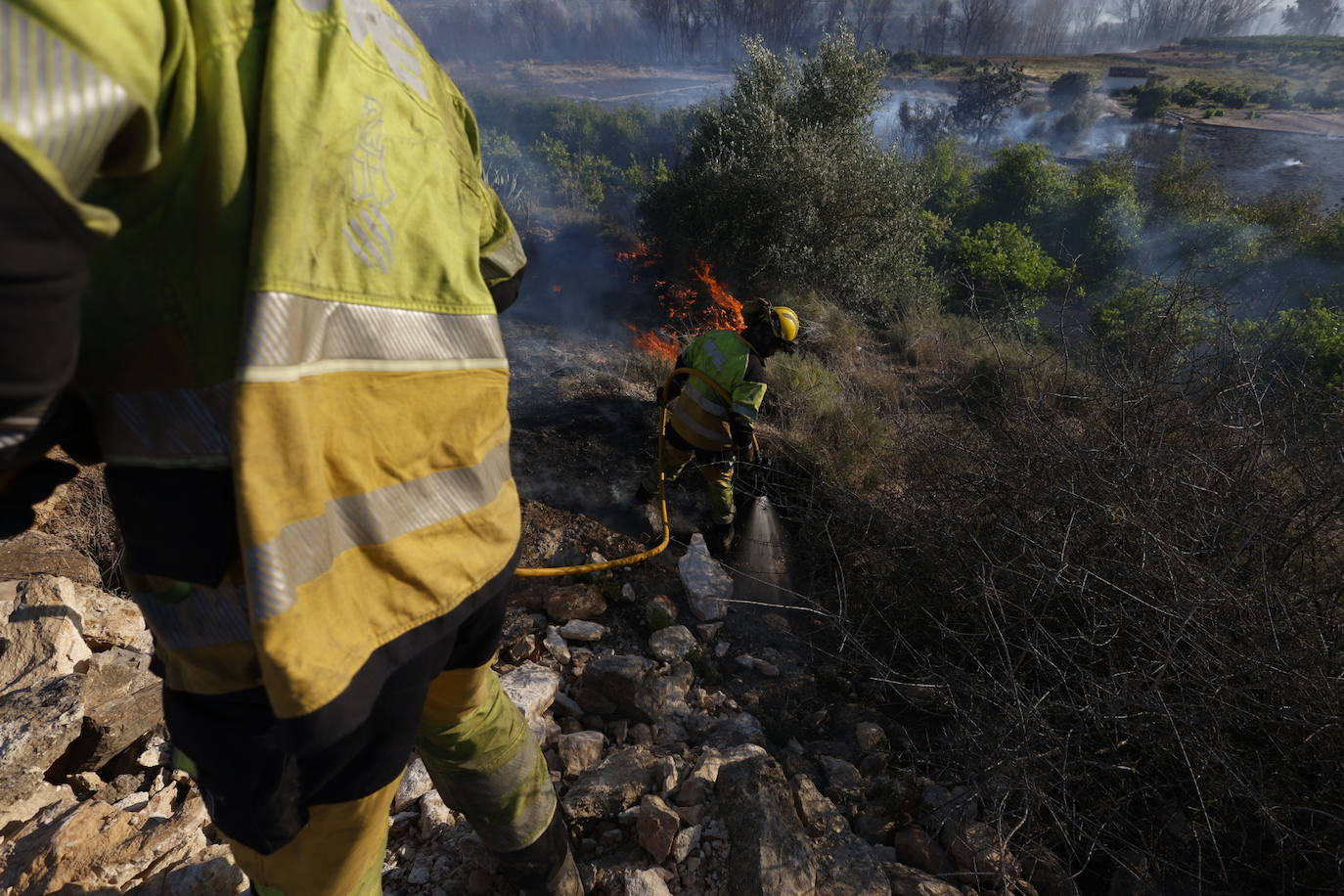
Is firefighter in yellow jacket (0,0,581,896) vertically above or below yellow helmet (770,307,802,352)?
above

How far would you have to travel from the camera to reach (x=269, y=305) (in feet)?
2.10

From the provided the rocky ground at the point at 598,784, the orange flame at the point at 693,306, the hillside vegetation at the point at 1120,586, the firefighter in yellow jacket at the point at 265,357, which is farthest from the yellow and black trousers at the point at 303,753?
the orange flame at the point at 693,306

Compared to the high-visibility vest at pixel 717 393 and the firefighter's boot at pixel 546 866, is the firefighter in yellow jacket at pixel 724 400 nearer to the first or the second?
the high-visibility vest at pixel 717 393

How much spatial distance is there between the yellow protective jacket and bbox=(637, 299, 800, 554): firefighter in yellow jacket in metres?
3.25

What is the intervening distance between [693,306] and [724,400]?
7593 millimetres

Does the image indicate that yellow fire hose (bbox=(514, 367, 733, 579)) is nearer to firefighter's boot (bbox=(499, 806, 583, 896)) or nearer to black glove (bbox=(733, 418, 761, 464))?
black glove (bbox=(733, 418, 761, 464))

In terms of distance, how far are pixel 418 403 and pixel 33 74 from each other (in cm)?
47

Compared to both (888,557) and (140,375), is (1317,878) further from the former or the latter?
(140,375)

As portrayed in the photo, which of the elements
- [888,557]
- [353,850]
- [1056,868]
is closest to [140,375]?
[353,850]

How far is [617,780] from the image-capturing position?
208cm

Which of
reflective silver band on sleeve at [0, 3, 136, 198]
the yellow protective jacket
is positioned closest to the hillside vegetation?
the yellow protective jacket

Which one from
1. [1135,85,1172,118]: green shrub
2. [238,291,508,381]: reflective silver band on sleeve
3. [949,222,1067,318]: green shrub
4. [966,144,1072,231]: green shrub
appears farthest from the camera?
[1135,85,1172,118]: green shrub

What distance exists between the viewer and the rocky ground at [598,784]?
1688 mm

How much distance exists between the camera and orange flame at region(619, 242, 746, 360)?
9758 millimetres
